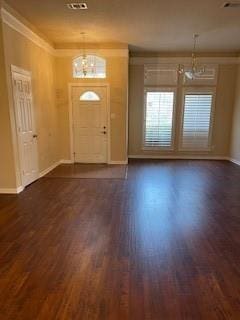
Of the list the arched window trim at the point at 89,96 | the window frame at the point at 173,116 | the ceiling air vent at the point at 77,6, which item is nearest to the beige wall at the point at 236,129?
the window frame at the point at 173,116

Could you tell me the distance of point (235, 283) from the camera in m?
2.12

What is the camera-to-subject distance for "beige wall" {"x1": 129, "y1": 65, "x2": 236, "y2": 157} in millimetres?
7297

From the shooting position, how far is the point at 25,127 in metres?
4.73

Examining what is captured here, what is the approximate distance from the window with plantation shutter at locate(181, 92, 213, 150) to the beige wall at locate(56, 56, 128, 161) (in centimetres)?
213

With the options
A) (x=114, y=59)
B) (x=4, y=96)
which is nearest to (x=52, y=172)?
(x=4, y=96)

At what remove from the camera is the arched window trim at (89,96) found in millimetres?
6645

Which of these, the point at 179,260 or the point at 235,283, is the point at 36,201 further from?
the point at 235,283

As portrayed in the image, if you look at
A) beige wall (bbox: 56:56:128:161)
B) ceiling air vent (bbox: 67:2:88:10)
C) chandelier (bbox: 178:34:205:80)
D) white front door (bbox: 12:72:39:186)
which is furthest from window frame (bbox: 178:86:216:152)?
white front door (bbox: 12:72:39:186)

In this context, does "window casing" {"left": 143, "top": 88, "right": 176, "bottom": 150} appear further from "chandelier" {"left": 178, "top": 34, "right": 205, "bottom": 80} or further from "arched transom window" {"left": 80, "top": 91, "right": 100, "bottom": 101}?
"arched transom window" {"left": 80, "top": 91, "right": 100, "bottom": 101}

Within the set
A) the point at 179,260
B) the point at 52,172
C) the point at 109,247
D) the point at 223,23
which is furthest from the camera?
the point at 52,172

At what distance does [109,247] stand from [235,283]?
127 centimetres

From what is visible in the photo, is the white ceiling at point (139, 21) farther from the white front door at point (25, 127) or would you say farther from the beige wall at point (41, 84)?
the white front door at point (25, 127)

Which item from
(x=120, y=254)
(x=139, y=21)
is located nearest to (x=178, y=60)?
(x=139, y=21)

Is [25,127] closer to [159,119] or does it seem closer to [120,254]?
[120,254]
